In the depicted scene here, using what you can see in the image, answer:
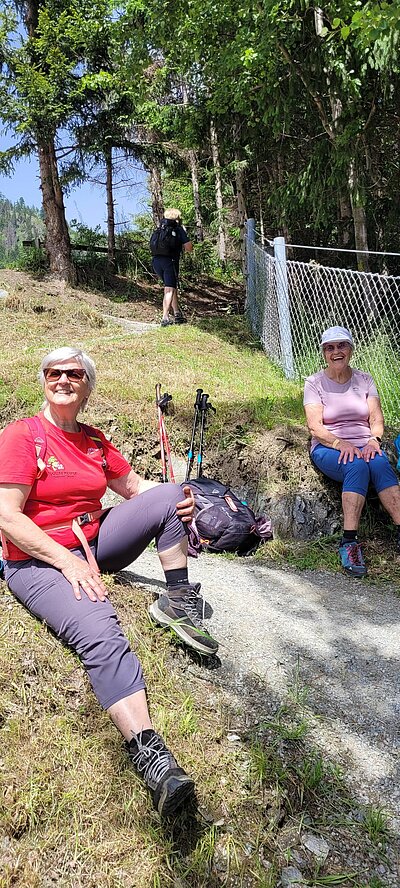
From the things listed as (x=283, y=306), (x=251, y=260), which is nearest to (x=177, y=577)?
(x=283, y=306)

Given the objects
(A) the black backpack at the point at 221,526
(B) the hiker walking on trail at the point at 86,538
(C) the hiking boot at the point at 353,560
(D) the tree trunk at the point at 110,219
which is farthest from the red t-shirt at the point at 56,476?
(D) the tree trunk at the point at 110,219

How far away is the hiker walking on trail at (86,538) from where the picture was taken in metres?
2.17

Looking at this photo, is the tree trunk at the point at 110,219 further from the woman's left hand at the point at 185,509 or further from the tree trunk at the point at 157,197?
the woman's left hand at the point at 185,509

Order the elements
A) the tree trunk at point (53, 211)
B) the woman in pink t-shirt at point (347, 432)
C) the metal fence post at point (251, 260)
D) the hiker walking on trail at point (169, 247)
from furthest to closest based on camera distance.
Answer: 1. the tree trunk at point (53, 211)
2. the metal fence post at point (251, 260)
3. the hiker walking on trail at point (169, 247)
4. the woman in pink t-shirt at point (347, 432)

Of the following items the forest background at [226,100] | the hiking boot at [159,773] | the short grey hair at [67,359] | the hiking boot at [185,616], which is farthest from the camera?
the forest background at [226,100]

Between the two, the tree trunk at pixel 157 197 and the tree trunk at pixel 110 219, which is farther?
the tree trunk at pixel 157 197

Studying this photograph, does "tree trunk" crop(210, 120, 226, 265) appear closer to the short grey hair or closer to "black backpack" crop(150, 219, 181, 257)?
"black backpack" crop(150, 219, 181, 257)

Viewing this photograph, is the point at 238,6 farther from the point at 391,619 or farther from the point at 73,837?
the point at 73,837

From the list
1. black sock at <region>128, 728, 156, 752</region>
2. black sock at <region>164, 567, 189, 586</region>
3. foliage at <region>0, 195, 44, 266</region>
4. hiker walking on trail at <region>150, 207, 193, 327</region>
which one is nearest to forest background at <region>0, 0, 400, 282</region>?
hiker walking on trail at <region>150, 207, 193, 327</region>

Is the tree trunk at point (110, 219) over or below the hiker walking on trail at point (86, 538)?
over

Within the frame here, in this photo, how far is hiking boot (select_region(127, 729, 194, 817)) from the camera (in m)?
1.90

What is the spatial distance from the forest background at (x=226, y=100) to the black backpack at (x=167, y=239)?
1.69m

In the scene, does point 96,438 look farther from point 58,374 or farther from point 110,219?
point 110,219

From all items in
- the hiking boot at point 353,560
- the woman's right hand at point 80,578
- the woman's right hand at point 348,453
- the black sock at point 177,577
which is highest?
the woman's right hand at point 80,578
